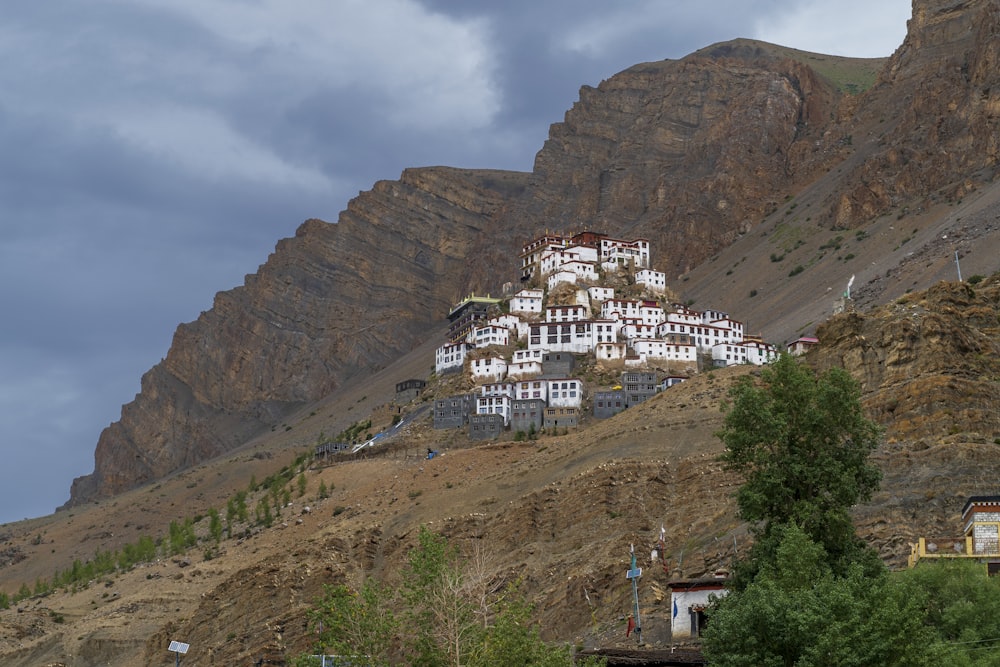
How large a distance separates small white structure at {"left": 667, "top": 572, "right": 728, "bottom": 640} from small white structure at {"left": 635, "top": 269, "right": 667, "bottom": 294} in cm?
9717

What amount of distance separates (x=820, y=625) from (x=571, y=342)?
9741 cm

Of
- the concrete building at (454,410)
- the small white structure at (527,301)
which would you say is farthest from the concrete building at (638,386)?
the small white structure at (527,301)

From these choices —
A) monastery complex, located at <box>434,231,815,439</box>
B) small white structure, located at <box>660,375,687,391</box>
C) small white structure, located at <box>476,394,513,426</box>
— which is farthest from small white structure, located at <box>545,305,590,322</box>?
small white structure, located at <box>476,394,513,426</box>

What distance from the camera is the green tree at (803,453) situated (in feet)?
175

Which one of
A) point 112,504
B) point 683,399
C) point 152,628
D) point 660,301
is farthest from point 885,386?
point 112,504

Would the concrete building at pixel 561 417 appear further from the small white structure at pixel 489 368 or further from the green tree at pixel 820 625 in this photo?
the green tree at pixel 820 625

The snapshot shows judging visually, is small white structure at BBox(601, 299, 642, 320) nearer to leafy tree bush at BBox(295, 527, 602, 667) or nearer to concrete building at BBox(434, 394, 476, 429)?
concrete building at BBox(434, 394, 476, 429)

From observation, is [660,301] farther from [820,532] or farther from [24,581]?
[820,532]

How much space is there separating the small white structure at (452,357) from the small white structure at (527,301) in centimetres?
730

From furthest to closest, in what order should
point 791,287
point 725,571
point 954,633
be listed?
1. point 791,287
2. point 725,571
3. point 954,633

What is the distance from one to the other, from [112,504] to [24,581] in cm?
3357

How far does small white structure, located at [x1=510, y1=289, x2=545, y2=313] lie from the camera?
150 metres

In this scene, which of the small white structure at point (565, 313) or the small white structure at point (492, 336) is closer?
the small white structure at point (565, 313)

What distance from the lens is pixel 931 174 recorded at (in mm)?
192500
